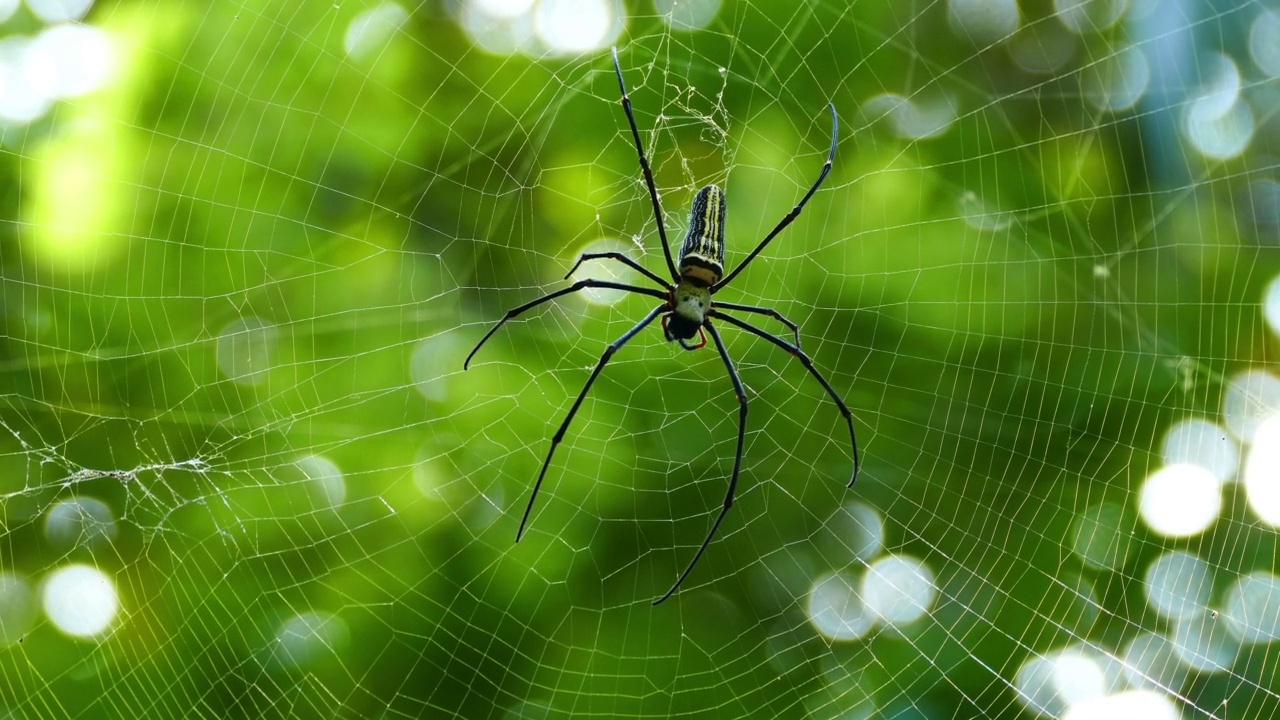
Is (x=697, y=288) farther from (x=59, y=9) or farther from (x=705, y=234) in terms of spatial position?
(x=59, y=9)

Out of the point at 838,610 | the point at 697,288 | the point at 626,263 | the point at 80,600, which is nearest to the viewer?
the point at 626,263

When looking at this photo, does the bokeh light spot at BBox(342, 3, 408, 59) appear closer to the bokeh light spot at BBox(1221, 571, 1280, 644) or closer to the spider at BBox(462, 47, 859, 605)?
the spider at BBox(462, 47, 859, 605)

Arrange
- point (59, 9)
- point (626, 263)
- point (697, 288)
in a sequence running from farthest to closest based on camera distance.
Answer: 1. point (59, 9)
2. point (697, 288)
3. point (626, 263)

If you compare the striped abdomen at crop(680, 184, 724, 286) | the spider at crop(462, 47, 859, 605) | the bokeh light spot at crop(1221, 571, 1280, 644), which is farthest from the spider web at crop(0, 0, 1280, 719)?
the striped abdomen at crop(680, 184, 724, 286)

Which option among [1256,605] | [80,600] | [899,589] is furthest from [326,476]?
[1256,605]

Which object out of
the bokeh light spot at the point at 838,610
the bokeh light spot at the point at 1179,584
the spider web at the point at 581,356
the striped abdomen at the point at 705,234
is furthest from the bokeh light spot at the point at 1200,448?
the striped abdomen at the point at 705,234

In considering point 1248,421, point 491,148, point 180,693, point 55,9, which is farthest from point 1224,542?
point 55,9

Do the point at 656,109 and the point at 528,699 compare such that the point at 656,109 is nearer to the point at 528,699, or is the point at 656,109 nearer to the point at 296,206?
the point at 296,206

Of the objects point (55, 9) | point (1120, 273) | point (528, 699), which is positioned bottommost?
point (528, 699)
